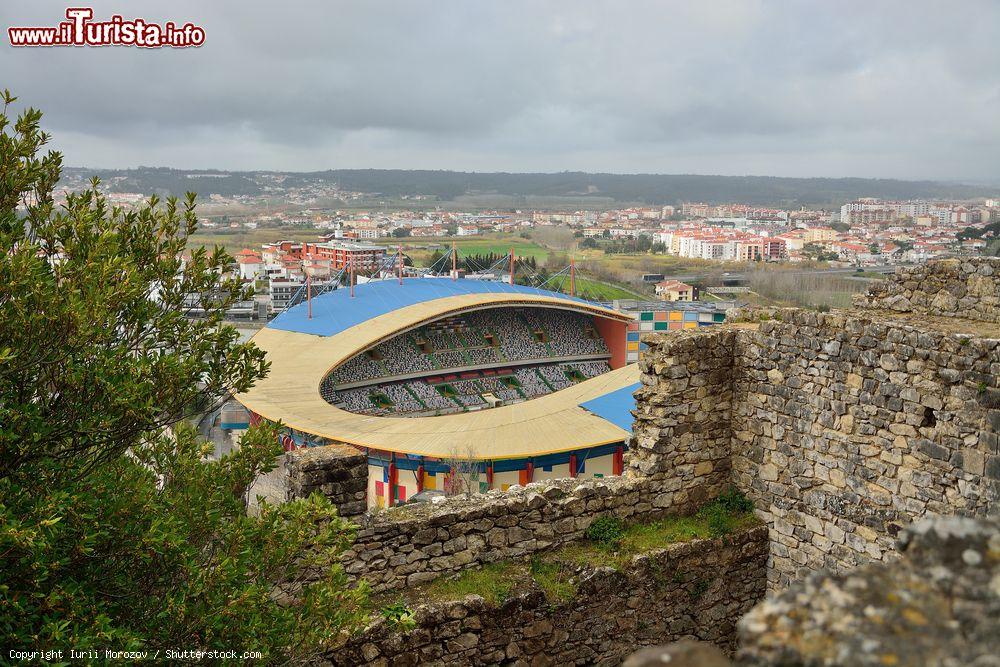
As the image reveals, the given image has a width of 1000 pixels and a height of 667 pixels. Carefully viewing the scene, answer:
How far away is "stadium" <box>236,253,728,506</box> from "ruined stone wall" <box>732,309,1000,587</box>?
28.8 feet

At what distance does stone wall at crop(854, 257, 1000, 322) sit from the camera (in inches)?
243

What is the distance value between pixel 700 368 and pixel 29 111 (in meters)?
5.00

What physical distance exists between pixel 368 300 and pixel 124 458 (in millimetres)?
48182

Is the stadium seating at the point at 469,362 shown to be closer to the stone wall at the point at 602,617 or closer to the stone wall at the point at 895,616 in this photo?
the stone wall at the point at 602,617

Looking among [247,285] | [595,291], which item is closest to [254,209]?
[595,291]

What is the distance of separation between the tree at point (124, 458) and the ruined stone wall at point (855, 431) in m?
3.61

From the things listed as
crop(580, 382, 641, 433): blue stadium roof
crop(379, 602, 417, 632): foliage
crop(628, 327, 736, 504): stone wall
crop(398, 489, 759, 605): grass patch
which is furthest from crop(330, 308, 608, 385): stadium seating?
crop(379, 602, 417, 632): foliage

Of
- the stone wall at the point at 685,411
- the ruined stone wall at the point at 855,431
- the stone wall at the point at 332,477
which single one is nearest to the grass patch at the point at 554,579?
the stone wall at the point at 685,411

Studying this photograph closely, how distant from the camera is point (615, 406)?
98.4 feet

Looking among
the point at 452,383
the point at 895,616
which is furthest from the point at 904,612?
the point at 452,383

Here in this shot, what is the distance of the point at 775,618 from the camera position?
1979mm

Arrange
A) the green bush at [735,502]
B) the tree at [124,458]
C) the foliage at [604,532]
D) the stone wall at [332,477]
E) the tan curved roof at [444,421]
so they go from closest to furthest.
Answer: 1. the tree at [124,458]
2. the stone wall at [332,477]
3. the foliage at [604,532]
4. the green bush at [735,502]
5. the tan curved roof at [444,421]

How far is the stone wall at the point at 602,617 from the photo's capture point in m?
5.07

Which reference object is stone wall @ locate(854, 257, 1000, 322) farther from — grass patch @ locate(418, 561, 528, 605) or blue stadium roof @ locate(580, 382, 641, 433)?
blue stadium roof @ locate(580, 382, 641, 433)
